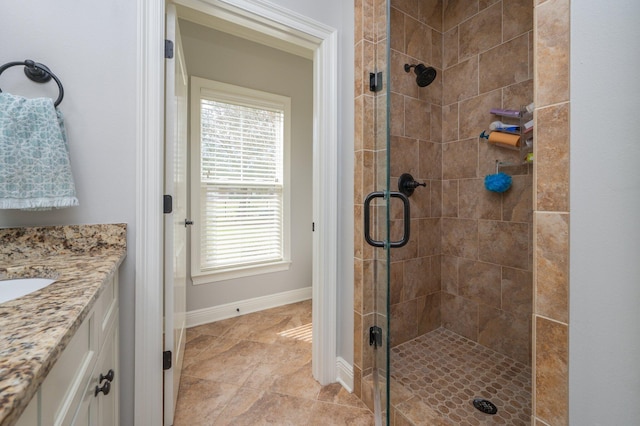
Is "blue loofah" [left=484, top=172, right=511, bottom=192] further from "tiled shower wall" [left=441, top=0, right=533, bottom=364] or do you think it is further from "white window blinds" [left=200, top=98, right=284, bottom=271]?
"white window blinds" [left=200, top=98, right=284, bottom=271]

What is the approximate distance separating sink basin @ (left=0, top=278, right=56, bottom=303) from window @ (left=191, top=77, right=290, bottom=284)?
156 centimetres

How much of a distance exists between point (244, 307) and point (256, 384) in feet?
3.44

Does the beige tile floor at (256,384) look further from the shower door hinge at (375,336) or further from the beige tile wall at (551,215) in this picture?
the beige tile wall at (551,215)

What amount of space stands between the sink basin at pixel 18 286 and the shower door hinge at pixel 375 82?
1.52 m

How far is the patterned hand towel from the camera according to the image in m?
0.83

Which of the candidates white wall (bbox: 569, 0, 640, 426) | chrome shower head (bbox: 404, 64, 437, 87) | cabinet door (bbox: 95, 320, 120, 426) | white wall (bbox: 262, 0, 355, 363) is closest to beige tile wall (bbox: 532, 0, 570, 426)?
white wall (bbox: 569, 0, 640, 426)

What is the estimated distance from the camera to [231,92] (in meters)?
2.43

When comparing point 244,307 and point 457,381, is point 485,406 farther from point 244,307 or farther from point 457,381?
point 244,307

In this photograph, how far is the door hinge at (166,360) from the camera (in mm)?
1228

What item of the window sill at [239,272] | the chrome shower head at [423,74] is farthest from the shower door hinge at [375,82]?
the window sill at [239,272]

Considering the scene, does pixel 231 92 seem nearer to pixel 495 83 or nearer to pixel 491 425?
pixel 495 83

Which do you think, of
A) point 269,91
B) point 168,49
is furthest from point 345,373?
point 269,91

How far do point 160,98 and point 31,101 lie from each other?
1.30 ft

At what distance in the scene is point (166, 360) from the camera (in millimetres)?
1232
